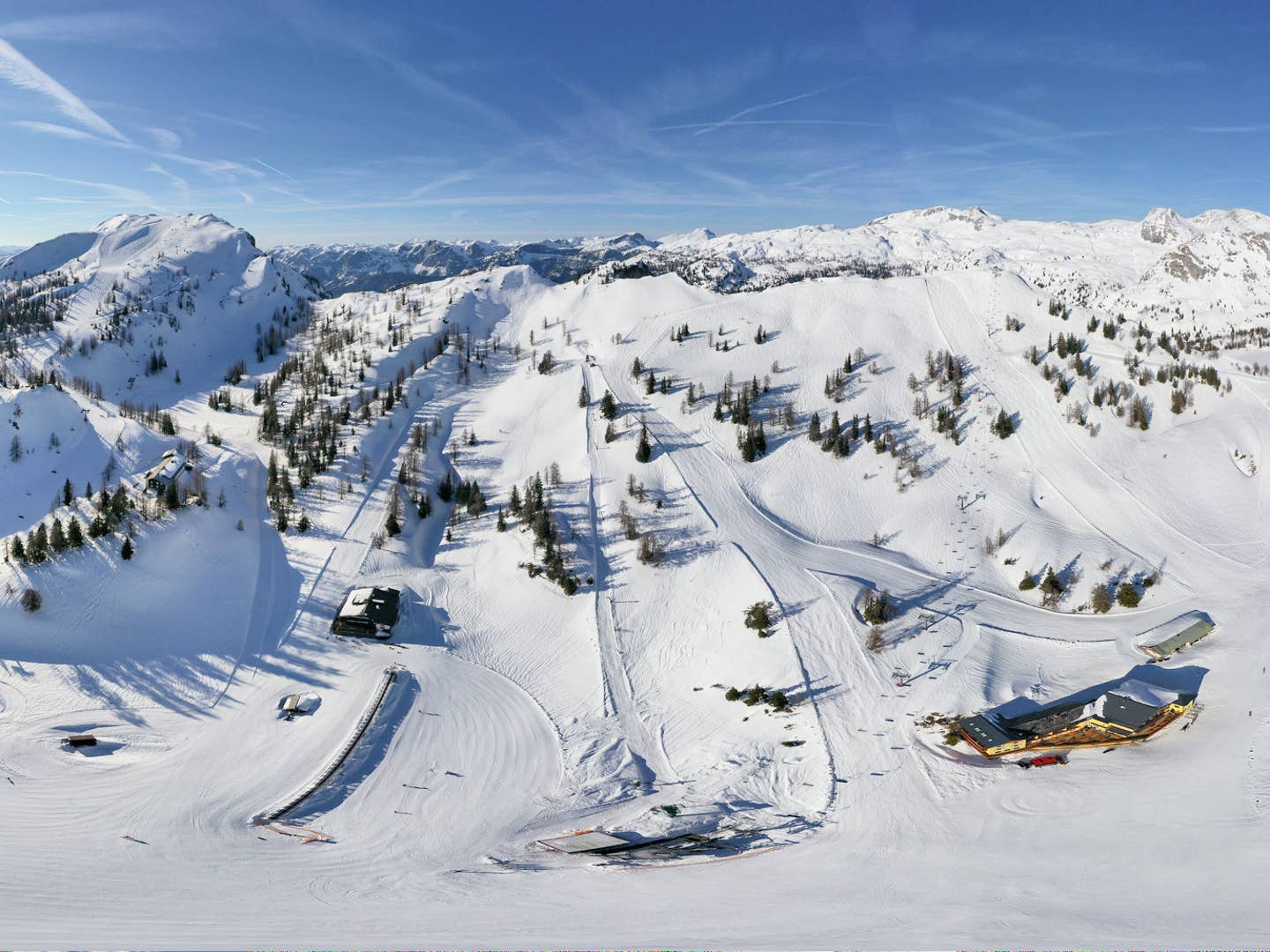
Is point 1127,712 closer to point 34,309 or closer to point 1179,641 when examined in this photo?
point 1179,641

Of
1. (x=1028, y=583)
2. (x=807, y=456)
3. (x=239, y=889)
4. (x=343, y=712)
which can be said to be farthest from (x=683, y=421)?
(x=239, y=889)

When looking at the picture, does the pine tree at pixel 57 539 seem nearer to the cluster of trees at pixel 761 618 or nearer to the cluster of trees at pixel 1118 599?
the cluster of trees at pixel 761 618

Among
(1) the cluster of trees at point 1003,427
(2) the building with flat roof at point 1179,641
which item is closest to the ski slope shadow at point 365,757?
(2) the building with flat roof at point 1179,641

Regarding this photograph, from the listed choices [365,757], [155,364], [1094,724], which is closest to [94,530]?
[365,757]

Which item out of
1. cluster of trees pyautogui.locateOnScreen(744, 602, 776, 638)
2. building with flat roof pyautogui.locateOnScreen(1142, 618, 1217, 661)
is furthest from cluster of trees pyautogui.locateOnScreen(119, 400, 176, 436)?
building with flat roof pyautogui.locateOnScreen(1142, 618, 1217, 661)

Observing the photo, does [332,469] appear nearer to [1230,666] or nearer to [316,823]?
[316,823]

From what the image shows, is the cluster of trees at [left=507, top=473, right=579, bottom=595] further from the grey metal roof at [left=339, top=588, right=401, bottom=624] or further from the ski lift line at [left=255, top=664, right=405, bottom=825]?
the ski lift line at [left=255, top=664, right=405, bottom=825]
